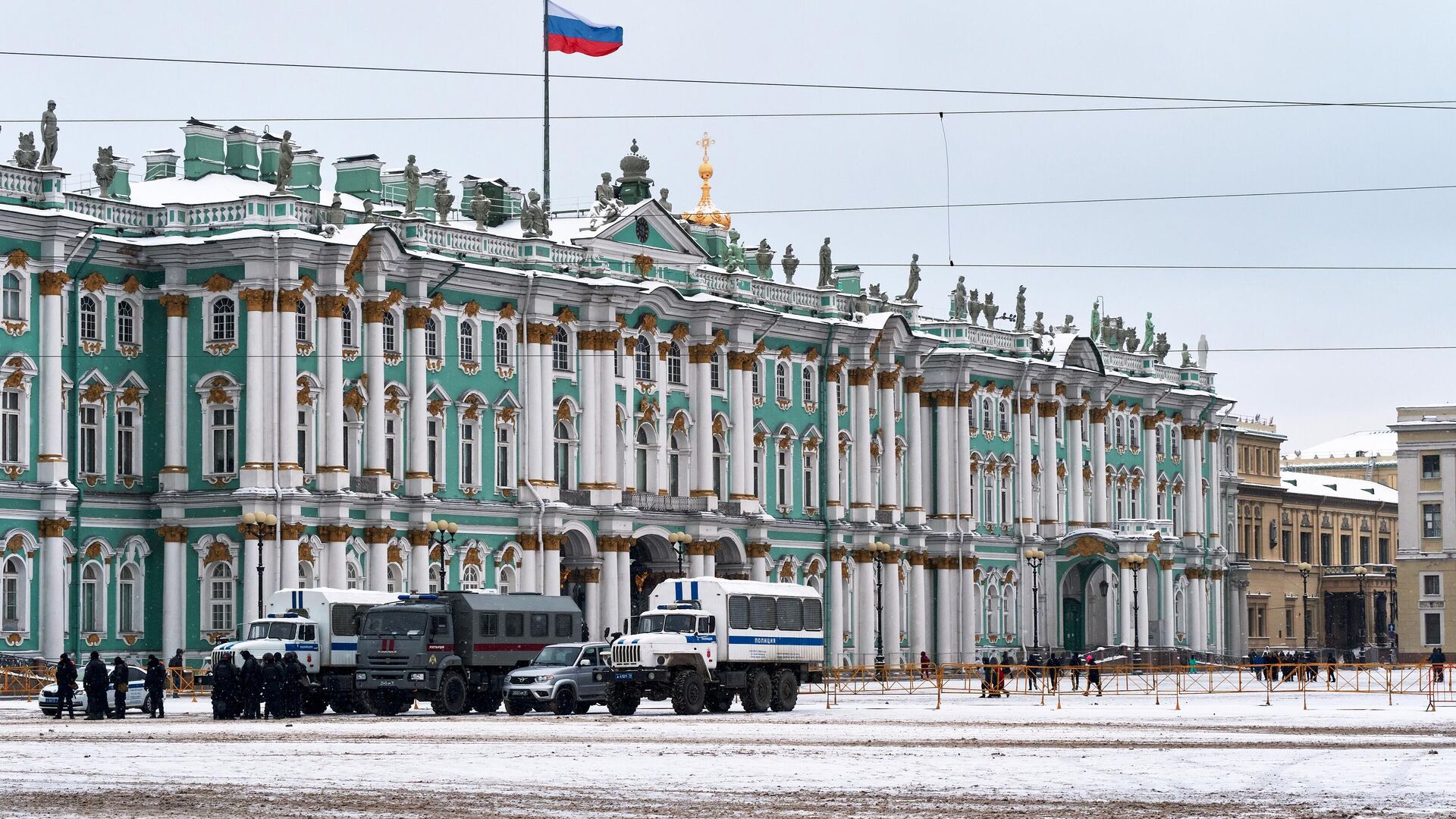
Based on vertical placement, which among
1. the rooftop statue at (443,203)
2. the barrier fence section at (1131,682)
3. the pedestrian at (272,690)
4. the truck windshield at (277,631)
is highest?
the rooftop statue at (443,203)

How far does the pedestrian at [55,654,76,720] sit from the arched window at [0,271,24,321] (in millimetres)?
18566

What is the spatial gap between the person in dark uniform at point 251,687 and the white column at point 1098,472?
62.8m

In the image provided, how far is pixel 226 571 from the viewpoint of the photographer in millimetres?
74438

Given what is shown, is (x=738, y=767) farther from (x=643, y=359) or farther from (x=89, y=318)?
(x=643, y=359)

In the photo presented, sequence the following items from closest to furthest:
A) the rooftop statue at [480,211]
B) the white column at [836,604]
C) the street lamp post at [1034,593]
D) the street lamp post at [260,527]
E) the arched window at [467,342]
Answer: the street lamp post at [260,527] < the arched window at [467,342] < the rooftop statue at [480,211] < the white column at [836,604] < the street lamp post at [1034,593]

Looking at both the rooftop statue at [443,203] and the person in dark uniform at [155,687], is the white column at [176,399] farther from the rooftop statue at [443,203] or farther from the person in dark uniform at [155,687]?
the person in dark uniform at [155,687]

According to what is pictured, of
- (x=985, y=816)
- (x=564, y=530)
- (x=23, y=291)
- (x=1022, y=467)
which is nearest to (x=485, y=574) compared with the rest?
(x=564, y=530)

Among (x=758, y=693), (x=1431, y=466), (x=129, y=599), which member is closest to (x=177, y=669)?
(x=129, y=599)

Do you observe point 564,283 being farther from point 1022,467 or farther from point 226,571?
point 1022,467

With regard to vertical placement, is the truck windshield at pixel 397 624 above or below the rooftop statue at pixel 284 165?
below

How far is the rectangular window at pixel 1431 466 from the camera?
15000cm

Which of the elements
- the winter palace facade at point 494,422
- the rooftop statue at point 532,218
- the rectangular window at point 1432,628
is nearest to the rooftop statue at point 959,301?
the winter palace facade at point 494,422

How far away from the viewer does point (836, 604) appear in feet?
314

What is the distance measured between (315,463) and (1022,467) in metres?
39.6
